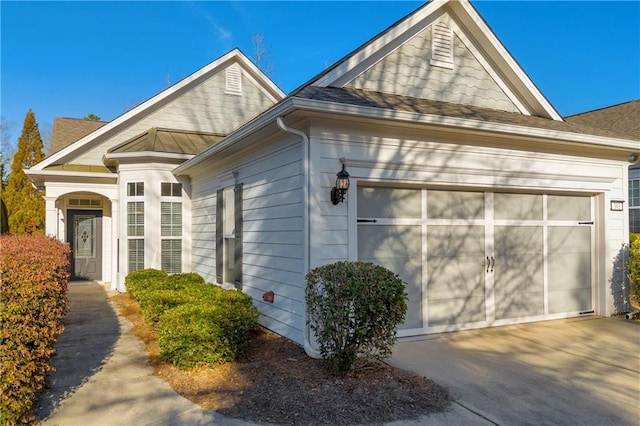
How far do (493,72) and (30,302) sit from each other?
7.81 m

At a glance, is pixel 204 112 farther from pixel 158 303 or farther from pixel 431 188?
pixel 431 188

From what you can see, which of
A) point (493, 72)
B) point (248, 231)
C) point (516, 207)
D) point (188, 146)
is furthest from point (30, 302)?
point (188, 146)

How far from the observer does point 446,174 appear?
6242 millimetres

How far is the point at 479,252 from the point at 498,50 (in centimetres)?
371

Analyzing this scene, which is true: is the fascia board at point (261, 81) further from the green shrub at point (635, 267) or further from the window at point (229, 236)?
the green shrub at point (635, 267)

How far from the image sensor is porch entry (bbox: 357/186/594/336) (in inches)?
237

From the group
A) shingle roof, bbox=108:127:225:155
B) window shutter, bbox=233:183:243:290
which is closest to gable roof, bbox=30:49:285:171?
shingle roof, bbox=108:127:225:155

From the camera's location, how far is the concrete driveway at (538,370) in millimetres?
3713

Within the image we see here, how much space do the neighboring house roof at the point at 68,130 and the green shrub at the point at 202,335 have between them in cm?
1126

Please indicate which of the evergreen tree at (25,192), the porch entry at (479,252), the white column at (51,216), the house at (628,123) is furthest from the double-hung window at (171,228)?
the house at (628,123)

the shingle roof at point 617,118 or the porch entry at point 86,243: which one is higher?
the shingle roof at point 617,118

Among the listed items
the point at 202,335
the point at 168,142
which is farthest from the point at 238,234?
the point at 168,142

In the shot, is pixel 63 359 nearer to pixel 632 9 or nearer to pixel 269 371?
pixel 269 371

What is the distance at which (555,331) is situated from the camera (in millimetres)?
6527
